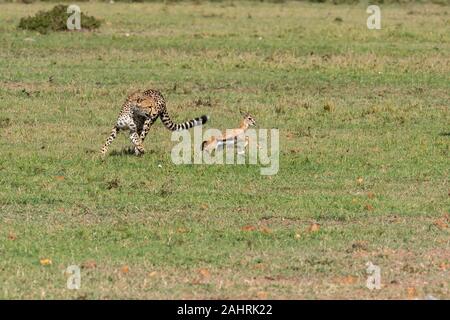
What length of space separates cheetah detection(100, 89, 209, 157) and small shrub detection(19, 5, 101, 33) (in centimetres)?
1410

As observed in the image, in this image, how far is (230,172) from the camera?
1533 cm

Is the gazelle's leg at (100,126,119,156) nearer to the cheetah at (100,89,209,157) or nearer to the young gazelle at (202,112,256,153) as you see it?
the cheetah at (100,89,209,157)

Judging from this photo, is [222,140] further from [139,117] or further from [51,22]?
[51,22]

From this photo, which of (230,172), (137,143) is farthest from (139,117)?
(230,172)

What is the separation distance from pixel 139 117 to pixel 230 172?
2004 millimetres

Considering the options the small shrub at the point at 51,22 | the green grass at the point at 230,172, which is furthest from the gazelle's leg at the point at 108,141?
the small shrub at the point at 51,22

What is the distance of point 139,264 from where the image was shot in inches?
424

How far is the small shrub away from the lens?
99.5 feet

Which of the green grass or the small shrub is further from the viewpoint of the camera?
the small shrub

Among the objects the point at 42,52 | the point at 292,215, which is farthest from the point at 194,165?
the point at 42,52

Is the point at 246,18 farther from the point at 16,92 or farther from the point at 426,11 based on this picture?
the point at 16,92

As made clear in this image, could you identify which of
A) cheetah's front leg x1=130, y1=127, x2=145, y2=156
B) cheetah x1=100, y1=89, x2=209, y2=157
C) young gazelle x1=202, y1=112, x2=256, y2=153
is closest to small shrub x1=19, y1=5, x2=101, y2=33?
cheetah x1=100, y1=89, x2=209, y2=157

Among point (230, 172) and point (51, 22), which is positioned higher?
point (51, 22)

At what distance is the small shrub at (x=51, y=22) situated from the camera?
30312mm
